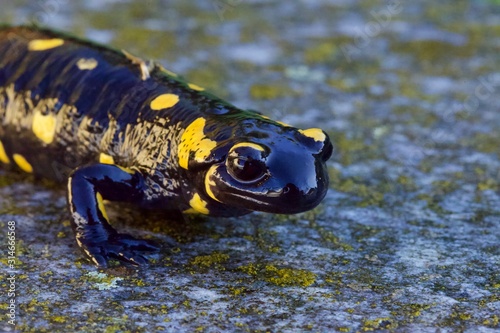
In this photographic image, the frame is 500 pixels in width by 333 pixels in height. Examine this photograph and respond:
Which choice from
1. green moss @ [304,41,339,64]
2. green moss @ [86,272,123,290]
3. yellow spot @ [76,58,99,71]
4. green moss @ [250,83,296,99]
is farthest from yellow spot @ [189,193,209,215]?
green moss @ [304,41,339,64]

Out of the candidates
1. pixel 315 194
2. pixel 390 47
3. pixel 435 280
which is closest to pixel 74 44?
pixel 315 194

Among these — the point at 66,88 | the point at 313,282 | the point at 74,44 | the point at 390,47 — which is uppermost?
the point at 390,47

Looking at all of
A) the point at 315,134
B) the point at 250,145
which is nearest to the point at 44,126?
the point at 250,145

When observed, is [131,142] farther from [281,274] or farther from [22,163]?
[281,274]

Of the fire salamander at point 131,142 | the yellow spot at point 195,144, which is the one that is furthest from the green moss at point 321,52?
the yellow spot at point 195,144

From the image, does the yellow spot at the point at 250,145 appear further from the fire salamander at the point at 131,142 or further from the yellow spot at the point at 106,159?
the yellow spot at the point at 106,159

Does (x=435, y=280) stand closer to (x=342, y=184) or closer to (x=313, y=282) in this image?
(x=313, y=282)
